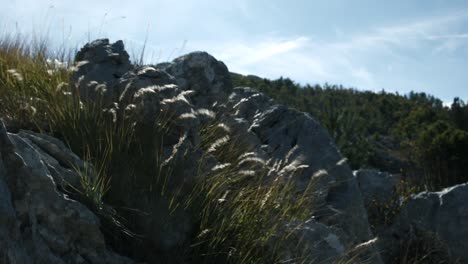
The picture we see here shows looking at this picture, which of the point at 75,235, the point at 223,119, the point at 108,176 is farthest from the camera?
the point at 223,119

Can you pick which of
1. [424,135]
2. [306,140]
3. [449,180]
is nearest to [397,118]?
[424,135]

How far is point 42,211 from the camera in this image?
3822 millimetres

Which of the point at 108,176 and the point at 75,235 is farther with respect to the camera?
the point at 108,176

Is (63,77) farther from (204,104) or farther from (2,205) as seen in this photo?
(2,205)

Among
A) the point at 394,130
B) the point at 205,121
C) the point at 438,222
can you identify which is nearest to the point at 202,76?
the point at 205,121

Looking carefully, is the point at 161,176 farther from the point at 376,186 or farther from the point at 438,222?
the point at 376,186

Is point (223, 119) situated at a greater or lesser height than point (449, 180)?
greater

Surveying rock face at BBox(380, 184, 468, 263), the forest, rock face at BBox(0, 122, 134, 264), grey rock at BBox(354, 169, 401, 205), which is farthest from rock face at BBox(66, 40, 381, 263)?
the forest

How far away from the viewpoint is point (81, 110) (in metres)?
5.41

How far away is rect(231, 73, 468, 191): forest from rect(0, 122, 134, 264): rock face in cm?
781

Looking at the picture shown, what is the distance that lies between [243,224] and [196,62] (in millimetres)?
3771

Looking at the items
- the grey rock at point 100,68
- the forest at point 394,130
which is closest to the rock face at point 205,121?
the grey rock at point 100,68

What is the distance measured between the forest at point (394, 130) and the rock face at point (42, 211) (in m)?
7.81

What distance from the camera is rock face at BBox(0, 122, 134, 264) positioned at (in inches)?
121
